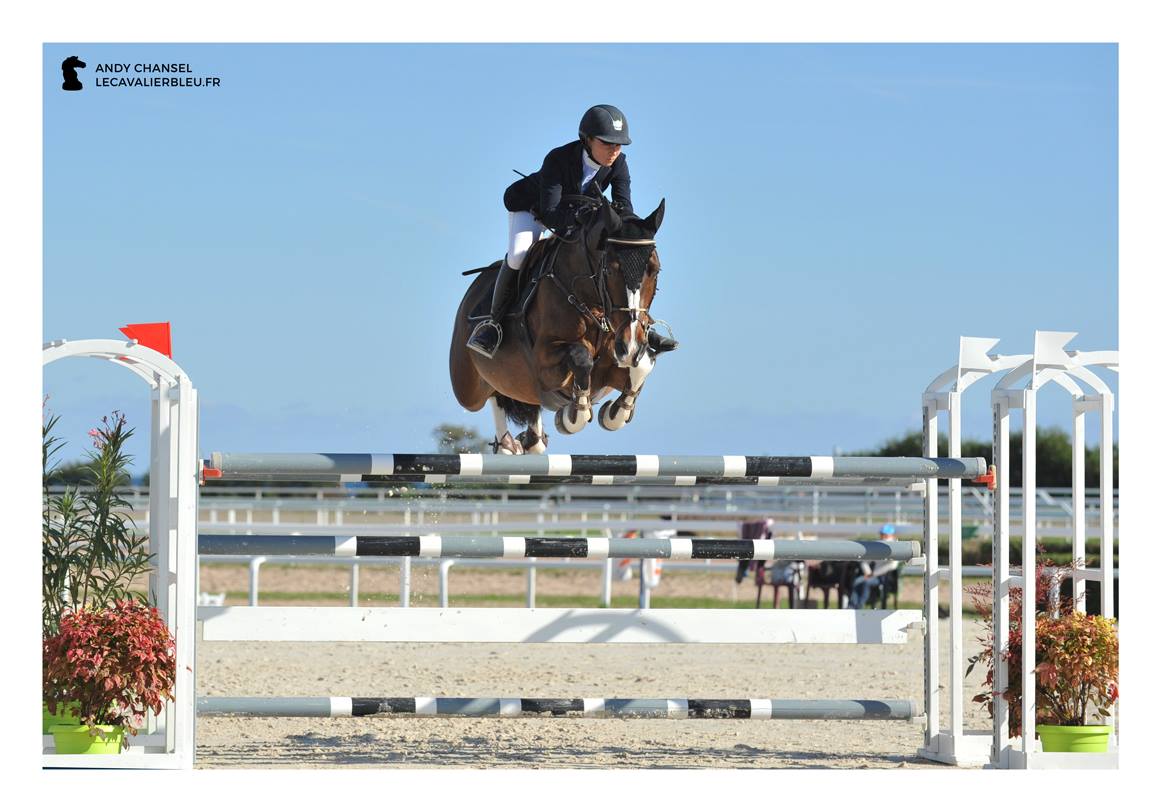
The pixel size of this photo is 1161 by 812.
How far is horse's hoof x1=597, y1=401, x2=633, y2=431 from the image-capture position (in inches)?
228

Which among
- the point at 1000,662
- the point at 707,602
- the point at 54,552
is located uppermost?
the point at 54,552

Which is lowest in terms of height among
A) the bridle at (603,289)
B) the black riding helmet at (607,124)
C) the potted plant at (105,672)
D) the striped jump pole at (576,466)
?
the potted plant at (105,672)

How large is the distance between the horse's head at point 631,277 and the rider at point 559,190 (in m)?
0.23

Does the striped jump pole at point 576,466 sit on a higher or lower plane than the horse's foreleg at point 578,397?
lower

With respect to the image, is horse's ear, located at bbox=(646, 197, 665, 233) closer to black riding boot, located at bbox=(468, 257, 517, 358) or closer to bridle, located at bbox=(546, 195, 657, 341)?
bridle, located at bbox=(546, 195, 657, 341)

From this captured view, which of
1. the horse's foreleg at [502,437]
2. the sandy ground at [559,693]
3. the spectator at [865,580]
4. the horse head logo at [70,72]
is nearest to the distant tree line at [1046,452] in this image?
the spectator at [865,580]

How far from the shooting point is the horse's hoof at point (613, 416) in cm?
579

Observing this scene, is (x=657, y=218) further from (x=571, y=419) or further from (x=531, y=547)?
(x=531, y=547)

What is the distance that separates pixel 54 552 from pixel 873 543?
299 cm

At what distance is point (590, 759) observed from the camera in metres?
5.59

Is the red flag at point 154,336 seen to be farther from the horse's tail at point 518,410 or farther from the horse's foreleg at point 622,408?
the horse's tail at point 518,410

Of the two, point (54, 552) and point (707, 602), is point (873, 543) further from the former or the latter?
point (707, 602)

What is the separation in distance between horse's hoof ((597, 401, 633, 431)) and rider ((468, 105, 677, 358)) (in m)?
0.37
